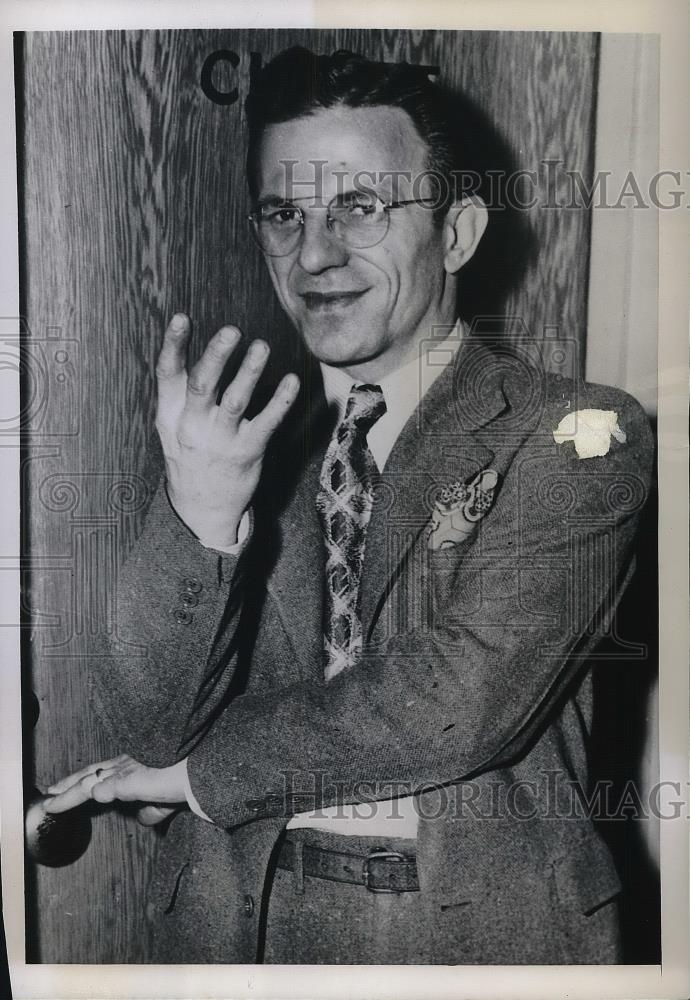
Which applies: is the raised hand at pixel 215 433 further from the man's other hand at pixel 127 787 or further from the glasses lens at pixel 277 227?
the man's other hand at pixel 127 787

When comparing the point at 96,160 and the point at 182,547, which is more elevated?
the point at 96,160

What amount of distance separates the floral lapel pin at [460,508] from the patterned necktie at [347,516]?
0.13 m

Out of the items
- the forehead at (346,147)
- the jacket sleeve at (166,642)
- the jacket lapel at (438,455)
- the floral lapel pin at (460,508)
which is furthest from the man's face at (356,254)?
the jacket sleeve at (166,642)

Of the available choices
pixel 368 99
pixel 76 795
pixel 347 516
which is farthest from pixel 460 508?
pixel 76 795

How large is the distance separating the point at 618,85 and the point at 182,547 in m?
1.18

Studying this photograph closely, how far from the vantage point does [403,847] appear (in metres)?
1.81

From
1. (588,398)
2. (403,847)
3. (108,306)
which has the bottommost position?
(403,847)

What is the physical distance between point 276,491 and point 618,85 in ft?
3.25

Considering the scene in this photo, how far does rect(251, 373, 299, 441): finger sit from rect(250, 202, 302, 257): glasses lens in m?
0.24

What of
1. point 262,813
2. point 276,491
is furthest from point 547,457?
point 262,813

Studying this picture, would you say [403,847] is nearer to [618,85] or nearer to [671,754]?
[671,754]

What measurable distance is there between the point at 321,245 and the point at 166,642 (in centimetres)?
79

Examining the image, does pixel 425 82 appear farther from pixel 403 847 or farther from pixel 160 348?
pixel 403 847

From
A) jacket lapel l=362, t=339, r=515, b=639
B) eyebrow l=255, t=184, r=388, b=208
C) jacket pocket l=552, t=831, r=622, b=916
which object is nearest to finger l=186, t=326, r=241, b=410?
eyebrow l=255, t=184, r=388, b=208
